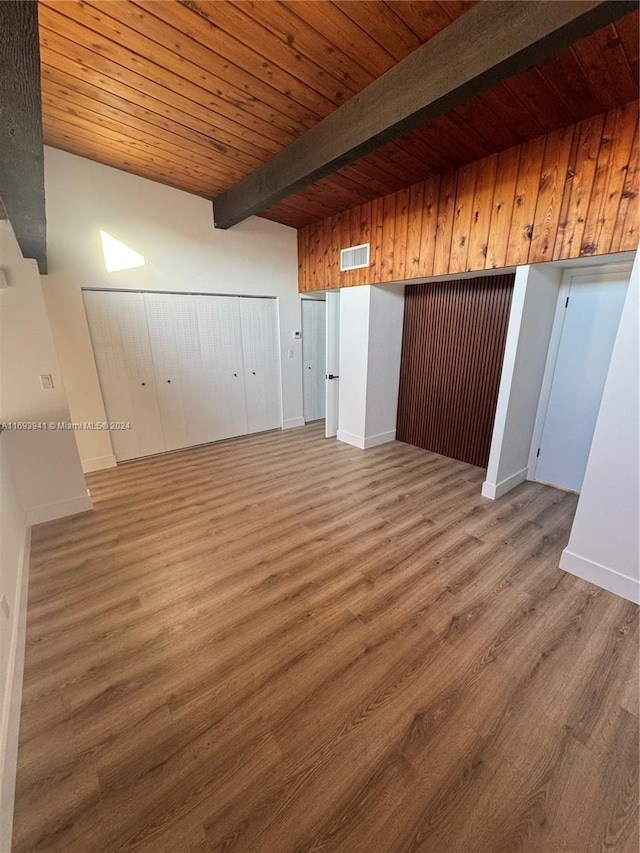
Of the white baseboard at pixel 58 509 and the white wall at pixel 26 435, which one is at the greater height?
the white wall at pixel 26 435

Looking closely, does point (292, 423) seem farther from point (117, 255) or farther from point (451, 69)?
point (451, 69)

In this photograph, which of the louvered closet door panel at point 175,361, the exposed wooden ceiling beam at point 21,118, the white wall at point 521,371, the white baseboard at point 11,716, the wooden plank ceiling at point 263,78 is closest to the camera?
the exposed wooden ceiling beam at point 21,118

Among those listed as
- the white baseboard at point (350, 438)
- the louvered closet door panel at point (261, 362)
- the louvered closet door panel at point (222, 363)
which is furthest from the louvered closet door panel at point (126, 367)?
the white baseboard at point (350, 438)

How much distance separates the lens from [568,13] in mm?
1180

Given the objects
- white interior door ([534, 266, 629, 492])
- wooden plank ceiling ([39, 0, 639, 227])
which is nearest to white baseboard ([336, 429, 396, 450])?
white interior door ([534, 266, 629, 492])

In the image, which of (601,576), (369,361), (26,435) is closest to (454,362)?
(369,361)

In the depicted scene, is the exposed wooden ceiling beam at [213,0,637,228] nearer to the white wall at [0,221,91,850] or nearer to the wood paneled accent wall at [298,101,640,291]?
the wood paneled accent wall at [298,101,640,291]

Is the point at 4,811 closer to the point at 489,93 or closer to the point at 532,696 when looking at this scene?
the point at 532,696

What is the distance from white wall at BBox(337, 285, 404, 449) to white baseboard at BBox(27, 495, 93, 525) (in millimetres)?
2993

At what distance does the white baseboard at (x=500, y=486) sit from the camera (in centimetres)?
293

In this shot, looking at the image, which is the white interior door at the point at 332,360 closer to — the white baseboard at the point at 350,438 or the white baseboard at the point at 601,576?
the white baseboard at the point at 350,438

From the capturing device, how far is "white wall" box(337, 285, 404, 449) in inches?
150

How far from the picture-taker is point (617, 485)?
71.9 inches

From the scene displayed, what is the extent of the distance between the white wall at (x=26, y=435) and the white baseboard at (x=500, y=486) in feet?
11.2
